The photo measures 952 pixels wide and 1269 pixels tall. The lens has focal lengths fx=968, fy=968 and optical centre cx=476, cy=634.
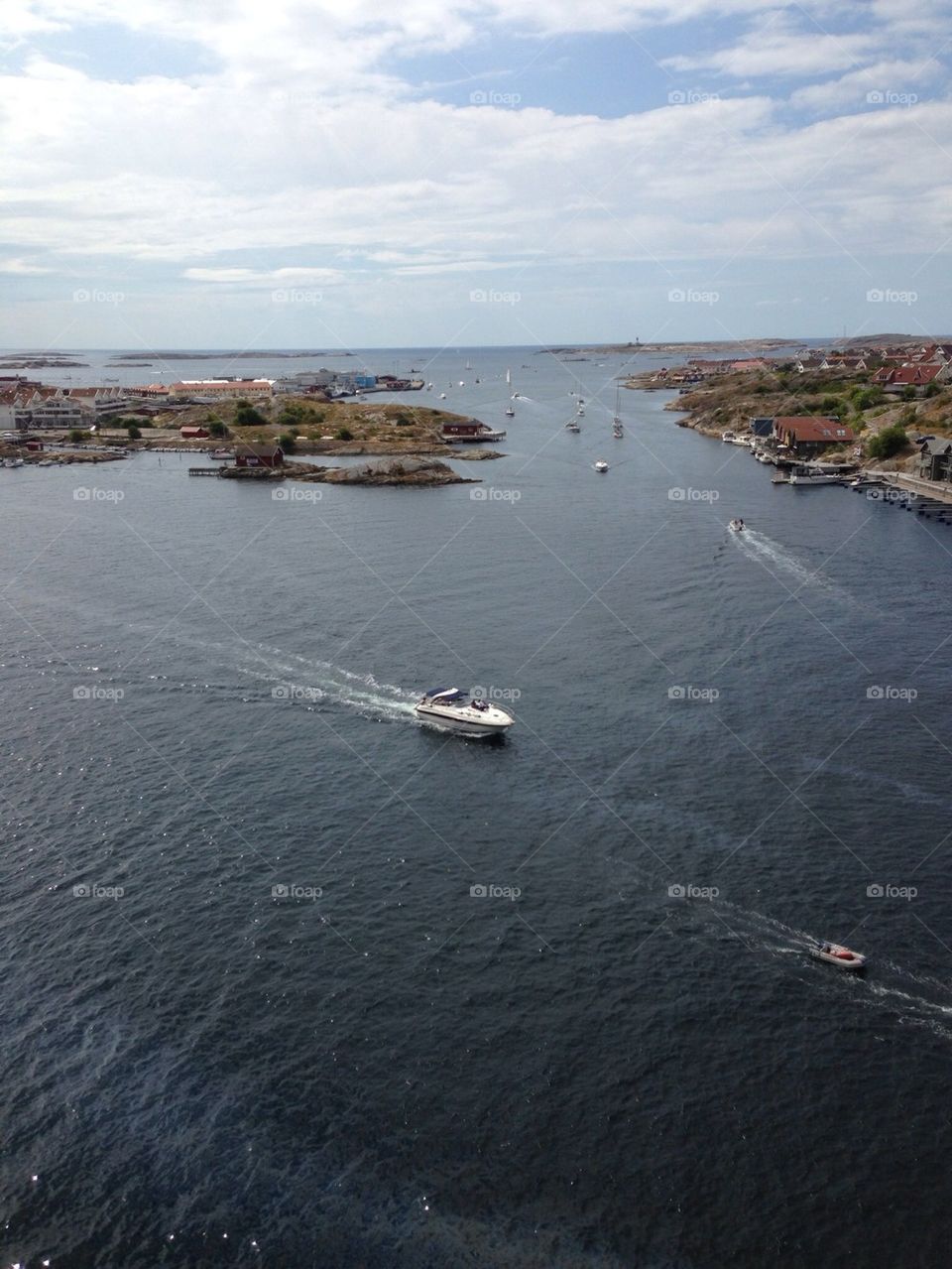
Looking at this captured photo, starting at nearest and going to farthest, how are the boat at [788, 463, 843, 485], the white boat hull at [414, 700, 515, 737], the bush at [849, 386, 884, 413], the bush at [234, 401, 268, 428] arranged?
the white boat hull at [414, 700, 515, 737], the boat at [788, 463, 843, 485], the bush at [849, 386, 884, 413], the bush at [234, 401, 268, 428]

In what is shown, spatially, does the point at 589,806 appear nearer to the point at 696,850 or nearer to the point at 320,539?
the point at 696,850

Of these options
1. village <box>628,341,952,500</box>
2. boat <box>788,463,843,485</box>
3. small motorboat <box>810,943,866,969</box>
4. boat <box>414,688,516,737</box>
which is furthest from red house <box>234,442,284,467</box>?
small motorboat <box>810,943,866,969</box>

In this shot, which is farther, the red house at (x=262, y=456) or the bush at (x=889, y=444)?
the red house at (x=262, y=456)

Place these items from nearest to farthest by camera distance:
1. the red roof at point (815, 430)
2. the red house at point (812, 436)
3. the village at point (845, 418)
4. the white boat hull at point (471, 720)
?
the white boat hull at point (471, 720) < the village at point (845, 418) < the red house at point (812, 436) < the red roof at point (815, 430)

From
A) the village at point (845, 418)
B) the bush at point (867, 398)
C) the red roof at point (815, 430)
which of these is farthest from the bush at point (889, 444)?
the bush at point (867, 398)

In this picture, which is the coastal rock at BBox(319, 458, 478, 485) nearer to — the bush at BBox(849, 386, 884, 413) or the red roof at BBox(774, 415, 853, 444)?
the red roof at BBox(774, 415, 853, 444)

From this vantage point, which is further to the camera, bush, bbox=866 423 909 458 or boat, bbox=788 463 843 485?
bush, bbox=866 423 909 458

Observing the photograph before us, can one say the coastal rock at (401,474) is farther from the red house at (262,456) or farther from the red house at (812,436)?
the red house at (812,436)
